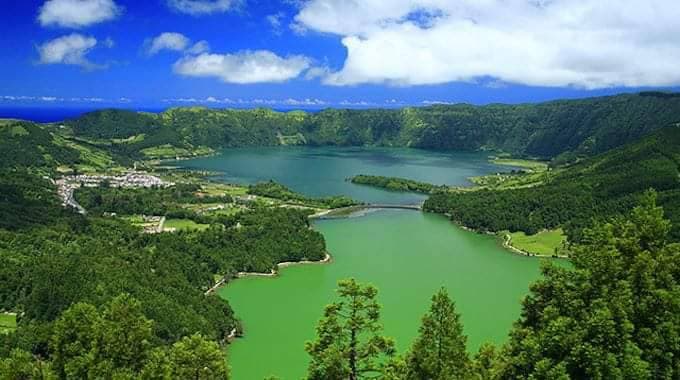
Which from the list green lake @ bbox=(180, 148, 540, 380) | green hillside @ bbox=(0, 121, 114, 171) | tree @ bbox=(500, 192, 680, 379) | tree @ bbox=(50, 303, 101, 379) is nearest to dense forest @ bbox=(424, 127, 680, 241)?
green lake @ bbox=(180, 148, 540, 380)

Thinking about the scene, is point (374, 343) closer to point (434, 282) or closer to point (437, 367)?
point (437, 367)

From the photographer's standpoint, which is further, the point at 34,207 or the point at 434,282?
the point at 34,207

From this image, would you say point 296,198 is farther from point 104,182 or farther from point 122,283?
point 122,283

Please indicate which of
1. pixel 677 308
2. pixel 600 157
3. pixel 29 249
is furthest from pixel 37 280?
pixel 600 157

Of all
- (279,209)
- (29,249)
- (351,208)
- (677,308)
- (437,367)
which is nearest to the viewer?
(677,308)

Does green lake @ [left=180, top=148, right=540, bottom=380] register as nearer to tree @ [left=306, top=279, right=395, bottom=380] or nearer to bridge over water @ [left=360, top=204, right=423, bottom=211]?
bridge over water @ [left=360, top=204, right=423, bottom=211]

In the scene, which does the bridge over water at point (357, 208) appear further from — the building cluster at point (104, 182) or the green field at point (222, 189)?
the building cluster at point (104, 182)
